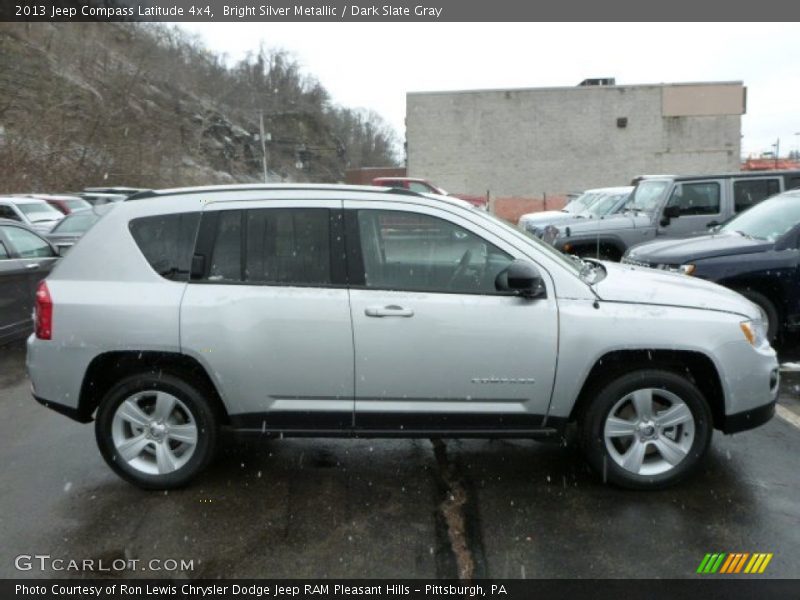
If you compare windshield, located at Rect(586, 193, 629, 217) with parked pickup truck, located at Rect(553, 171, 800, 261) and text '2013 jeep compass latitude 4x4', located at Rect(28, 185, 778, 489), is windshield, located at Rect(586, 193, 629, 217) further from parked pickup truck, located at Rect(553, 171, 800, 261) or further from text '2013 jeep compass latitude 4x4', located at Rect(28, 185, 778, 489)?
text '2013 jeep compass latitude 4x4', located at Rect(28, 185, 778, 489)

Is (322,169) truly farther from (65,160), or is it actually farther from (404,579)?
(404,579)

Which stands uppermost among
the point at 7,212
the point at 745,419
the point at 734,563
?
the point at 7,212

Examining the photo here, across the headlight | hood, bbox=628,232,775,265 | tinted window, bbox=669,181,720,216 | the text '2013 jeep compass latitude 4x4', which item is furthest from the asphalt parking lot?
tinted window, bbox=669,181,720,216

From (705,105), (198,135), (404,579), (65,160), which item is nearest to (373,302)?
(404,579)

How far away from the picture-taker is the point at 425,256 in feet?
13.3

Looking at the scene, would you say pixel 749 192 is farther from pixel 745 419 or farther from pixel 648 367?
pixel 648 367

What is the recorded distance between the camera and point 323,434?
401cm

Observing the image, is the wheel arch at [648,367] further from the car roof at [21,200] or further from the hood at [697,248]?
the car roof at [21,200]

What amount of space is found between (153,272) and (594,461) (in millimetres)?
2859

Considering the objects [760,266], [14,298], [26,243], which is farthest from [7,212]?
[760,266]

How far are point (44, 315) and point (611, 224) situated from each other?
8.71 metres

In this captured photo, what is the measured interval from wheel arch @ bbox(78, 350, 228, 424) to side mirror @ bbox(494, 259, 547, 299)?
182 cm

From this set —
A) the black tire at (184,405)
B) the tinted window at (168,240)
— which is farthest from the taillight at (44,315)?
the tinted window at (168,240)

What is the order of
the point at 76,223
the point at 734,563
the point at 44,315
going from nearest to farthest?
the point at 734,563
the point at 44,315
the point at 76,223
